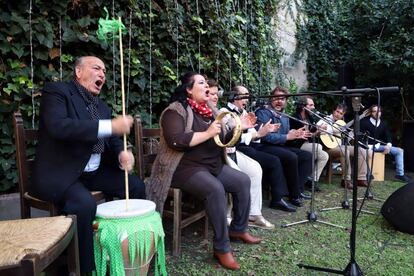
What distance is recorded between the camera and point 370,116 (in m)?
5.67

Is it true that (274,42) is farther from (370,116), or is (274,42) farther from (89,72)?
(89,72)

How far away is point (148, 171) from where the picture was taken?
325 cm

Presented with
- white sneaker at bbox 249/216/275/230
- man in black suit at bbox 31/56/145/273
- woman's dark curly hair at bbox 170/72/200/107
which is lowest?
white sneaker at bbox 249/216/275/230

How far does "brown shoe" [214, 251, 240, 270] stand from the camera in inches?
95.1

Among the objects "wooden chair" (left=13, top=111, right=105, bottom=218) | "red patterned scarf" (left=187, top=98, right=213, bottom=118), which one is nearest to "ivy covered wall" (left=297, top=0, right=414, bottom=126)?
"red patterned scarf" (left=187, top=98, right=213, bottom=118)

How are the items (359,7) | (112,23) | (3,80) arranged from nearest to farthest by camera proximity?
(112,23) < (3,80) < (359,7)

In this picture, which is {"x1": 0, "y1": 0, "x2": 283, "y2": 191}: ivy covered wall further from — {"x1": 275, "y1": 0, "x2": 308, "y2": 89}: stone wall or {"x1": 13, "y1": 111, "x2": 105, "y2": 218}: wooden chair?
{"x1": 275, "y1": 0, "x2": 308, "y2": 89}: stone wall

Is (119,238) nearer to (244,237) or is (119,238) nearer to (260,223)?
(244,237)

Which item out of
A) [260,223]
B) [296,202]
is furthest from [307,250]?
[296,202]

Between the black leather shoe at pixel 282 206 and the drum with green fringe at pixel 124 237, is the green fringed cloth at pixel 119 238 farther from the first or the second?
the black leather shoe at pixel 282 206

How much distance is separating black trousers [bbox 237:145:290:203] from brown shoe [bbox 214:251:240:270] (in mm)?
1473

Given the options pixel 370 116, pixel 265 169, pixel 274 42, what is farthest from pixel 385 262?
pixel 274 42

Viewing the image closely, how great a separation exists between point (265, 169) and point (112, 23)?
2310 millimetres

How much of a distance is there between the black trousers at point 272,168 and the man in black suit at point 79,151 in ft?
5.43
